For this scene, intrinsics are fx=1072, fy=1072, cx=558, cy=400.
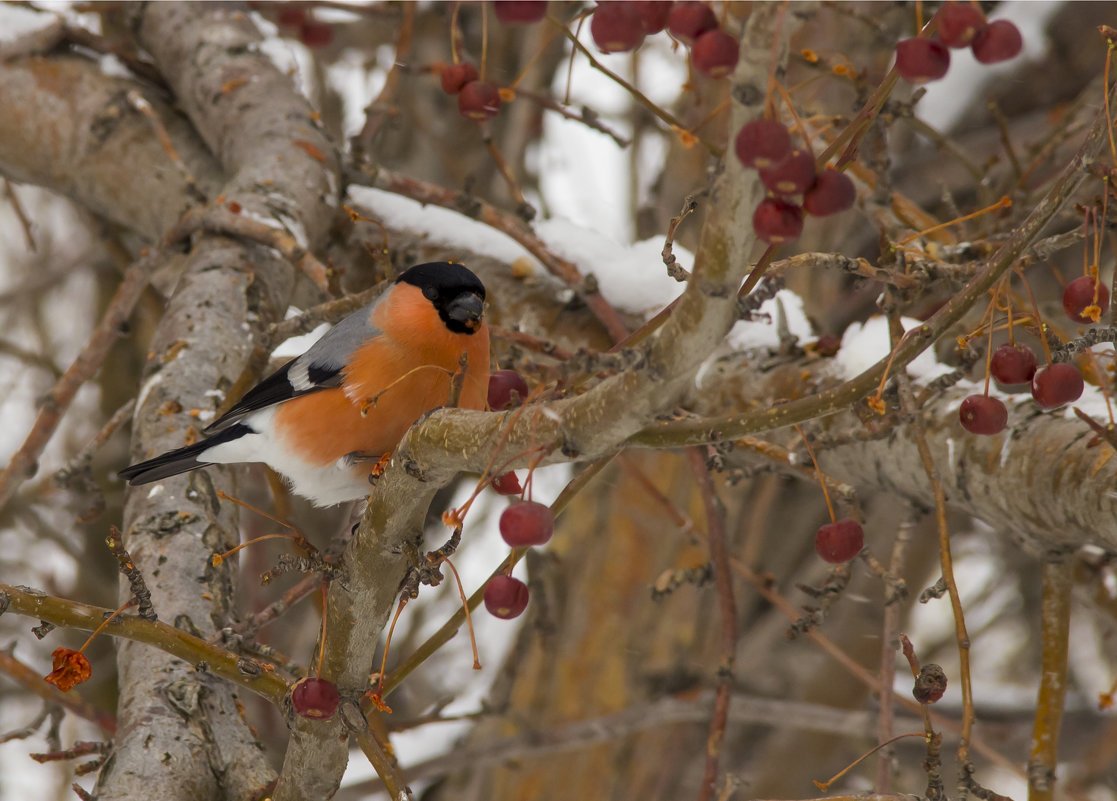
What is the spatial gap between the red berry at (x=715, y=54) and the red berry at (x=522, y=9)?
2.67ft

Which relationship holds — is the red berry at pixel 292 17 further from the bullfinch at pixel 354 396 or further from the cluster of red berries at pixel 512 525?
the cluster of red berries at pixel 512 525

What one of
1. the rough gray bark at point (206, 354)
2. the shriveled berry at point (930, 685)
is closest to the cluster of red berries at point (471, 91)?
the rough gray bark at point (206, 354)

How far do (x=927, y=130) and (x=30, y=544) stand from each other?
494cm

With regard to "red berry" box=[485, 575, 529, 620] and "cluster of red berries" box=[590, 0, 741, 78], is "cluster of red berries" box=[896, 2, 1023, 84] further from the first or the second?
"red berry" box=[485, 575, 529, 620]

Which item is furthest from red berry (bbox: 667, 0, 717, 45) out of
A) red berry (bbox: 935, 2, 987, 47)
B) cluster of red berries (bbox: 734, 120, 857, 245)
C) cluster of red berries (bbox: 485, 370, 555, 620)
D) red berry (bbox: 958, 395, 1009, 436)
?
red berry (bbox: 958, 395, 1009, 436)

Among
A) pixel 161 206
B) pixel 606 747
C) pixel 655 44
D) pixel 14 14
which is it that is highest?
pixel 655 44

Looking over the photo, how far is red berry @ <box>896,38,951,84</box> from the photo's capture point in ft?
4.92

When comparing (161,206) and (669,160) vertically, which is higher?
(669,160)

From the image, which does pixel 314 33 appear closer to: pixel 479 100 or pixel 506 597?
pixel 479 100

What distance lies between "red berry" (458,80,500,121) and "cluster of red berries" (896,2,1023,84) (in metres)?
1.36

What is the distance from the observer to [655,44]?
5988mm

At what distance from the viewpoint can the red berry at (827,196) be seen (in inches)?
51.1

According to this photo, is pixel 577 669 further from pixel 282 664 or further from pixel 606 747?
pixel 282 664

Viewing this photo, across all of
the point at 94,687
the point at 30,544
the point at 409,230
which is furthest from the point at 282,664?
the point at 30,544
